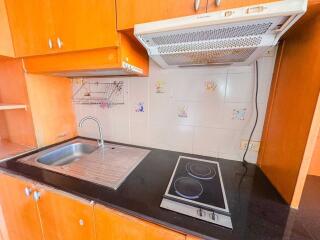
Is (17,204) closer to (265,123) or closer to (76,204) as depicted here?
(76,204)

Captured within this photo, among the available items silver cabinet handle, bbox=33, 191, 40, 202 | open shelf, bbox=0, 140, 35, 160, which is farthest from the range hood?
open shelf, bbox=0, 140, 35, 160

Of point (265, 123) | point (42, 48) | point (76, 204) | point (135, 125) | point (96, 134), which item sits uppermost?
point (42, 48)

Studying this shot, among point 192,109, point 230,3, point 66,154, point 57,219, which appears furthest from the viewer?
point 66,154

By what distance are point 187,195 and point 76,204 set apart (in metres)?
0.56

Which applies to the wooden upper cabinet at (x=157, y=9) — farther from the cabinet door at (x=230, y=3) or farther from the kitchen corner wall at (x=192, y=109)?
the kitchen corner wall at (x=192, y=109)

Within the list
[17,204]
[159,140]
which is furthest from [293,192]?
[17,204]

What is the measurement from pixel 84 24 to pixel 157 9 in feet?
1.39

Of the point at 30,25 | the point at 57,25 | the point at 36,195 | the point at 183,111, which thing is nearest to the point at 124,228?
the point at 36,195

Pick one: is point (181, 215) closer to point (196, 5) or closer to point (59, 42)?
point (196, 5)

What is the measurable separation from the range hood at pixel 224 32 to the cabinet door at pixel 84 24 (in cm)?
22

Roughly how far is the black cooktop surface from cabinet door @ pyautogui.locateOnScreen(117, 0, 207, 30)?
81cm

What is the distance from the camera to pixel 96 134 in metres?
1.46

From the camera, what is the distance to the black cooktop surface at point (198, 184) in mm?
668

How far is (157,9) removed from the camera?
65 cm
